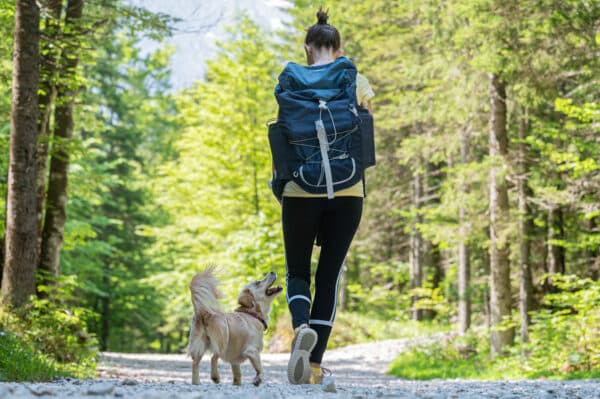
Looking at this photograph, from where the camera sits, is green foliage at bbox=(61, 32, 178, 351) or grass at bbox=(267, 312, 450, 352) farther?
green foliage at bbox=(61, 32, 178, 351)

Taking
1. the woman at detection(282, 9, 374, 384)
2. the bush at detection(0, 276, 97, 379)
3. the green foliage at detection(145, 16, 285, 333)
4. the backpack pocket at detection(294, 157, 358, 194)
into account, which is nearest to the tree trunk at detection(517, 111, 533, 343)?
the bush at detection(0, 276, 97, 379)

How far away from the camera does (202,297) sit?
4.48 m

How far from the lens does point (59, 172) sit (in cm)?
1072

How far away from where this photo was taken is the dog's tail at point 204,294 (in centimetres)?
446

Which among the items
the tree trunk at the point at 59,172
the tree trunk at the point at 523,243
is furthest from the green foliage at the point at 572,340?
the tree trunk at the point at 59,172

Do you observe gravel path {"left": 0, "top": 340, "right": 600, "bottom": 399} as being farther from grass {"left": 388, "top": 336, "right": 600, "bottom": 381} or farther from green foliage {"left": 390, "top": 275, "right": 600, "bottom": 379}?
green foliage {"left": 390, "top": 275, "right": 600, "bottom": 379}

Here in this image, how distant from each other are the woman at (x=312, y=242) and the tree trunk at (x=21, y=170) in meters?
4.64

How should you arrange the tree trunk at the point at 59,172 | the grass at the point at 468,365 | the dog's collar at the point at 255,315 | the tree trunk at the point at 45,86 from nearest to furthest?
the dog's collar at the point at 255,315
the grass at the point at 468,365
the tree trunk at the point at 45,86
the tree trunk at the point at 59,172

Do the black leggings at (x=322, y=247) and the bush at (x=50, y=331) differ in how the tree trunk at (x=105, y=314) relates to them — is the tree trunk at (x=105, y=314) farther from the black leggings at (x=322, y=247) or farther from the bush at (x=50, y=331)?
the black leggings at (x=322, y=247)

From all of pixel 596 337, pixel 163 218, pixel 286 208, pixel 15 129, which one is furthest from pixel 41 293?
pixel 163 218

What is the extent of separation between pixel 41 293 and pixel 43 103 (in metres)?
2.88

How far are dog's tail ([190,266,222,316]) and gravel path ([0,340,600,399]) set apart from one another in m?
0.49

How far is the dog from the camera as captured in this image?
4445 millimetres

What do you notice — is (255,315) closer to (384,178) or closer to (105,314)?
(384,178)
